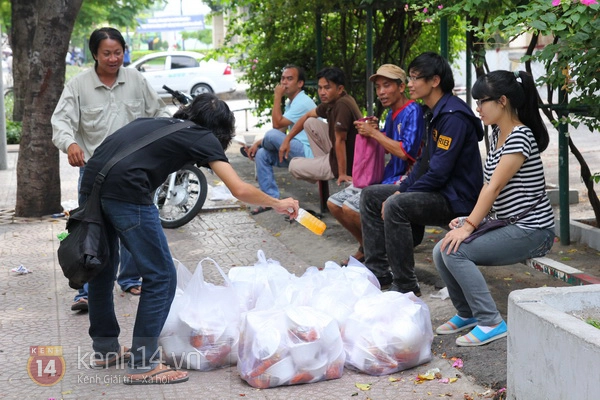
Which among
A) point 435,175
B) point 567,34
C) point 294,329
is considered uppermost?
point 567,34

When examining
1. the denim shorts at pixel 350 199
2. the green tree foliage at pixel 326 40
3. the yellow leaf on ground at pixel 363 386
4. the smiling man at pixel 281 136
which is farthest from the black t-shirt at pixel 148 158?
the green tree foliage at pixel 326 40

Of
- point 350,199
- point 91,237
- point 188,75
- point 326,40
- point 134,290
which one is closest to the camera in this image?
point 91,237

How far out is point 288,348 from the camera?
4.26 metres

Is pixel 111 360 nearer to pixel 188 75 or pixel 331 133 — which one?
pixel 331 133

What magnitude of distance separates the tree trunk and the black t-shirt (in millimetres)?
4712

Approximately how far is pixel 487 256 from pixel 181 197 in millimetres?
4519

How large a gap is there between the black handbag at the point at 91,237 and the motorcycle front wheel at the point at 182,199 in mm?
4131

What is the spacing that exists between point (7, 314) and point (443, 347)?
9.49ft

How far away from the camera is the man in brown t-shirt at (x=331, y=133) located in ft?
24.3

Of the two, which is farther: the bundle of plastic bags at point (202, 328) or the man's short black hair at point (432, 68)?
the man's short black hair at point (432, 68)

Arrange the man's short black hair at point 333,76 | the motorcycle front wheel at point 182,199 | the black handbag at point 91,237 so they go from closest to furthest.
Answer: the black handbag at point 91,237, the man's short black hair at point 333,76, the motorcycle front wheel at point 182,199

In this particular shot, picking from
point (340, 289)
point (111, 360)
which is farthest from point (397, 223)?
point (111, 360)

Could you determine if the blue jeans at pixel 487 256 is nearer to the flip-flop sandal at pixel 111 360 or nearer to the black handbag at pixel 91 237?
the black handbag at pixel 91 237

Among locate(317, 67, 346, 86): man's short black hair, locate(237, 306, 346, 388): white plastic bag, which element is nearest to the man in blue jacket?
locate(237, 306, 346, 388): white plastic bag
